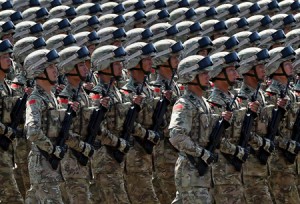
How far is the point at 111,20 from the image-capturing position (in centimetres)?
2245

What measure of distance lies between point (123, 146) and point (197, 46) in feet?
7.78

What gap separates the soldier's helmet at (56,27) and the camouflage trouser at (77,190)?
17.3 feet

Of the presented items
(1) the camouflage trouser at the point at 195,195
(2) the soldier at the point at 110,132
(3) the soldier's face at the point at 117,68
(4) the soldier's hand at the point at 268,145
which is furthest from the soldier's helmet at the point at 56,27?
(1) the camouflage trouser at the point at 195,195

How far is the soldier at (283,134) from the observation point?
59.5 ft

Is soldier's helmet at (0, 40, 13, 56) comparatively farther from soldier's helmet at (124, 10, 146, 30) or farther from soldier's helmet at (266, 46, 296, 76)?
soldier's helmet at (124, 10, 146, 30)

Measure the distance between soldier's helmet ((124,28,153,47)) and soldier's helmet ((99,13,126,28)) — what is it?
1792 mm

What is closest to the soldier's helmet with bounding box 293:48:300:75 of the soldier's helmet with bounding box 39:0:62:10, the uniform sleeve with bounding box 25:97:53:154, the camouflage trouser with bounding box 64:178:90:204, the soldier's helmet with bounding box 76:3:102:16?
the camouflage trouser with bounding box 64:178:90:204

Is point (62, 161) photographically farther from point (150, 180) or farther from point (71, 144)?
point (150, 180)

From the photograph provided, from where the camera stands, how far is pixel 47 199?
1616cm

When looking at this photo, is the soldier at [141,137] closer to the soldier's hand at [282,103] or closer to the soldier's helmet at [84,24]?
the soldier's hand at [282,103]

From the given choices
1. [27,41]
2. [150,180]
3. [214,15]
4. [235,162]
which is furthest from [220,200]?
[214,15]

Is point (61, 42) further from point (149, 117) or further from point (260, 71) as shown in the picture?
point (260, 71)

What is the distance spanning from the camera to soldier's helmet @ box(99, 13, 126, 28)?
72.8 ft

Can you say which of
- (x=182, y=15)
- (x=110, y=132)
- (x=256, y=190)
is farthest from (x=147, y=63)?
(x=182, y=15)
